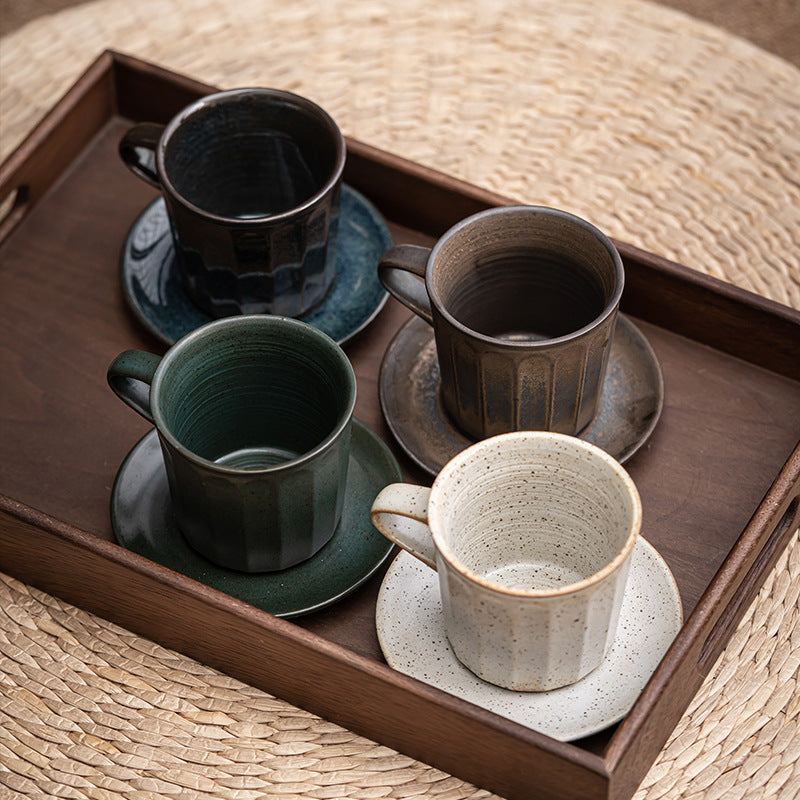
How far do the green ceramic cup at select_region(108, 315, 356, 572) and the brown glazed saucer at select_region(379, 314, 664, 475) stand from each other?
0.08 m

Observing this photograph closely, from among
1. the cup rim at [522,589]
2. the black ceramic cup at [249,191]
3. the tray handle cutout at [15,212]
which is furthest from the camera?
the tray handle cutout at [15,212]

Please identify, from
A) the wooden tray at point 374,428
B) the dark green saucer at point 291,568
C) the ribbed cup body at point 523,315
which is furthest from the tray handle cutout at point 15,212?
the ribbed cup body at point 523,315

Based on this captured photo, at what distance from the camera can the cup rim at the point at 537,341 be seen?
0.82m

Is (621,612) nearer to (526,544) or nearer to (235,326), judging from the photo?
(526,544)

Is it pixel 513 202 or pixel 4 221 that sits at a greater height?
pixel 513 202

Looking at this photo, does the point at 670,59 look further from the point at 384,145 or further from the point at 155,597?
the point at 155,597

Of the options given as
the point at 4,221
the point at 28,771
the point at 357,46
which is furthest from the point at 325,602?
the point at 357,46

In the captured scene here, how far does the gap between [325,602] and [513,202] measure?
0.32 metres

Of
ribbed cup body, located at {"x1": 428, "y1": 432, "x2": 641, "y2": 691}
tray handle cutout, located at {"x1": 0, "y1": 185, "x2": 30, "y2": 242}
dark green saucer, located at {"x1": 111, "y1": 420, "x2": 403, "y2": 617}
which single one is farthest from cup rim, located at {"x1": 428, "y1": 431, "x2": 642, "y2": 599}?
tray handle cutout, located at {"x1": 0, "y1": 185, "x2": 30, "y2": 242}

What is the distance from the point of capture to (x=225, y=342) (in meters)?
0.85

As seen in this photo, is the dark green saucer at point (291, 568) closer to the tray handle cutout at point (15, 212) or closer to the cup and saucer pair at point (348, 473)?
the cup and saucer pair at point (348, 473)

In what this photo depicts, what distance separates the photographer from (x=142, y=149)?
1.01m

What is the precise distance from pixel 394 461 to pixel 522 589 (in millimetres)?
177

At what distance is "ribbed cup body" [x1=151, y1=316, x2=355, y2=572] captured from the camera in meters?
0.79
